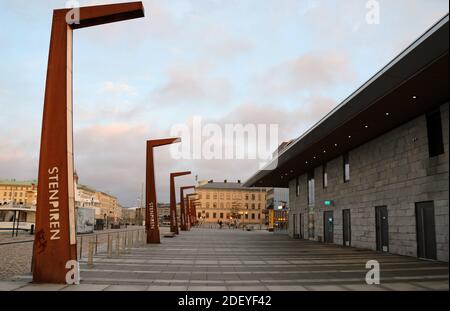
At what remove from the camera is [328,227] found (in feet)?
94.0

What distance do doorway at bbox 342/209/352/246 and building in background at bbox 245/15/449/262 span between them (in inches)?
2.5

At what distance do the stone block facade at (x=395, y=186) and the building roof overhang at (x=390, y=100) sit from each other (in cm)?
79

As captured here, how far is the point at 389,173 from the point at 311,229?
14799 mm

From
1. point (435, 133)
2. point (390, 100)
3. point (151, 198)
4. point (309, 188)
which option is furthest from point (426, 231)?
point (309, 188)

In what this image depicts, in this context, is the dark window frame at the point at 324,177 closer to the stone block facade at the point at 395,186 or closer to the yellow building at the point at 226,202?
the stone block facade at the point at 395,186

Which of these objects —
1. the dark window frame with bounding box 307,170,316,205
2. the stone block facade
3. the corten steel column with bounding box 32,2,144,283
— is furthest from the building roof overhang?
the corten steel column with bounding box 32,2,144,283

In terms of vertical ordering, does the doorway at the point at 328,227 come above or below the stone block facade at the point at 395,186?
below

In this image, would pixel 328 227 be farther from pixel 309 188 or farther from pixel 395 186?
pixel 395 186

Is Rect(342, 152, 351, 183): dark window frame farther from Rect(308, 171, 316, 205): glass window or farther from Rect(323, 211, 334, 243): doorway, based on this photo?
Rect(308, 171, 316, 205): glass window

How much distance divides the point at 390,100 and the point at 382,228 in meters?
8.29

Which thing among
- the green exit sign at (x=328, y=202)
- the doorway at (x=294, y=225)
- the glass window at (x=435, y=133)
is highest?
the glass window at (x=435, y=133)

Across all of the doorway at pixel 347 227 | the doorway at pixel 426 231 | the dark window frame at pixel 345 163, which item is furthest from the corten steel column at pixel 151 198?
the doorway at pixel 426 231

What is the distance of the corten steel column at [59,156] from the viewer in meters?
9.74
